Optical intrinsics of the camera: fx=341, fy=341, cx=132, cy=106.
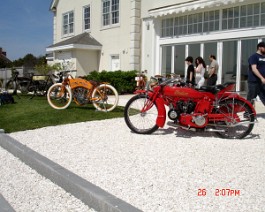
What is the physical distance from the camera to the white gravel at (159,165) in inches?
151

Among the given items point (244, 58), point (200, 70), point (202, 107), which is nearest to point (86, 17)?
point (244, 58)

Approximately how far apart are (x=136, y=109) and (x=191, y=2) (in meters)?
10.2

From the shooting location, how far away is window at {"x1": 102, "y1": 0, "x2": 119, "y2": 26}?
21.8 meters

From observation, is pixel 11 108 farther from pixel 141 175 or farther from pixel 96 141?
pixel 141 175

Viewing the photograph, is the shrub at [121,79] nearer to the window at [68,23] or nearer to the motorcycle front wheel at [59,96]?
the motorcycle front wheel at [59,96]

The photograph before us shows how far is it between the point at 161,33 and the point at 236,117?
40.5 feet

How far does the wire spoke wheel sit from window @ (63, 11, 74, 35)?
17.7 metres

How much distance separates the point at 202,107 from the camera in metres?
6.80

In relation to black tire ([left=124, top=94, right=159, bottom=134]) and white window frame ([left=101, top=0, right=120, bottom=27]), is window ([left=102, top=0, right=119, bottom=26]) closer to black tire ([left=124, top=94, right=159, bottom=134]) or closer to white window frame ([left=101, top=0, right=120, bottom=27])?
white window frame ([left=101, top=0, right=120, bottom=27])

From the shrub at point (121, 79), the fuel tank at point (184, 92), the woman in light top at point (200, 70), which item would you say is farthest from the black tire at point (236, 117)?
the shrub at point (121, 79)

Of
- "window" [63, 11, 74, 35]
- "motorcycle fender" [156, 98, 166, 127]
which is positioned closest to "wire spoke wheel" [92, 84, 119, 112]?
"motorcycle fender" [156, 98, 166, 127]

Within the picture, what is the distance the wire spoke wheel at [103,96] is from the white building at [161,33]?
6785 mm

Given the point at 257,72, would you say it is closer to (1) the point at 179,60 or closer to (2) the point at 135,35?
(1) the point at 179,60
